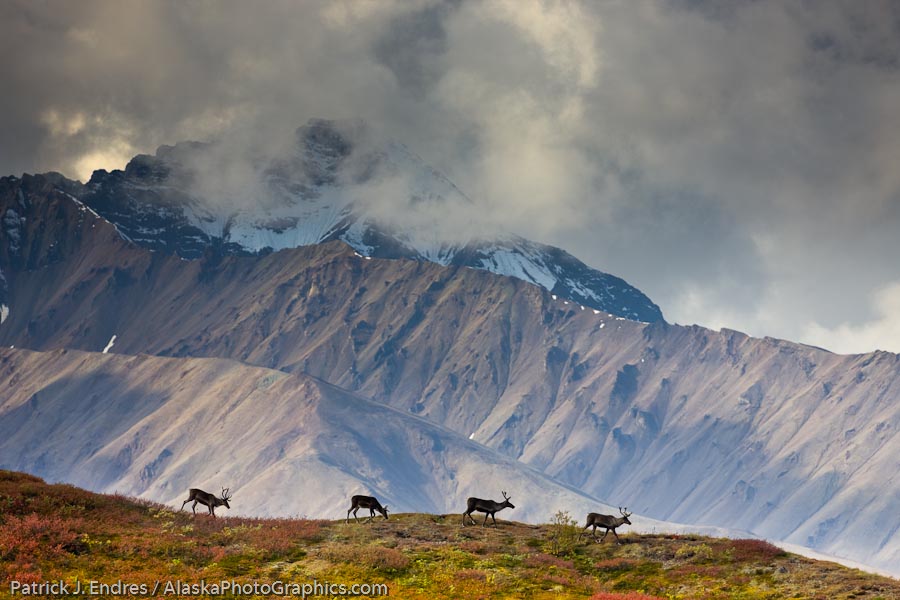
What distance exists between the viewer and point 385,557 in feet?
192

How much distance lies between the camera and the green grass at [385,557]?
53.9 meters

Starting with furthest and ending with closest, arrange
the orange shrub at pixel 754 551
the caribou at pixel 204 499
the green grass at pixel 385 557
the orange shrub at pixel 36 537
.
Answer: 1. the caribou at pixel 204 499
2. the orange shrub at pixel 754 551
3. the green grass at pixel 385 557
4. the orange shrub at pixel 36 537

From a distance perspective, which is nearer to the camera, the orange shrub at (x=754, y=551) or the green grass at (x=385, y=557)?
the green grass at (x=385, y=557)

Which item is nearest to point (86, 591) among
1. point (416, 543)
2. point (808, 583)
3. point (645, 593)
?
point (416, 543)

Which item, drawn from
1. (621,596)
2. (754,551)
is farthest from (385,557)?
(754,551)

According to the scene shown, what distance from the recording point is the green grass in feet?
177

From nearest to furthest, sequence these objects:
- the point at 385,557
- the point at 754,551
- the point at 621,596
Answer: the point at 621,596, the point at 385,557, the point at 754,551

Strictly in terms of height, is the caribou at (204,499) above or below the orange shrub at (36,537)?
above

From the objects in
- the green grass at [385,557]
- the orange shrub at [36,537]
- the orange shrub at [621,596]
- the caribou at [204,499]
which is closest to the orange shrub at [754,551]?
the green grass at [385,557]

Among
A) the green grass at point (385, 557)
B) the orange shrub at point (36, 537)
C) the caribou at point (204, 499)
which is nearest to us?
the orange shrub at point (36, 537)

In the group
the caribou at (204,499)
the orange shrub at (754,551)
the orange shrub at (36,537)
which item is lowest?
the orange shrub at (36,537)

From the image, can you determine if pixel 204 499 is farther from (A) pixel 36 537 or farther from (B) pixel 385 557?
(B) pixel 385 557

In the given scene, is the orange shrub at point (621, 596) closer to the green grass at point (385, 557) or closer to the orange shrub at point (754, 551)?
the green grass at point (385, 557)

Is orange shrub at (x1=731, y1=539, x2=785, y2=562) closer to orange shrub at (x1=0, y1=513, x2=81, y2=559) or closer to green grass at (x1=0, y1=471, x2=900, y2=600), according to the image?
green grass at (x1=0, y1=471, x2=900, y2=600)
